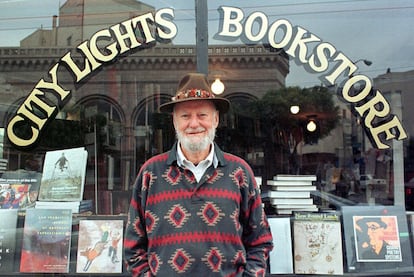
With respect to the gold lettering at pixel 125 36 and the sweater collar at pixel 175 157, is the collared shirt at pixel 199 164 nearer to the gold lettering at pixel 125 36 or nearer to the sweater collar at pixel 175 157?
the sweater collar at pixel 175 157

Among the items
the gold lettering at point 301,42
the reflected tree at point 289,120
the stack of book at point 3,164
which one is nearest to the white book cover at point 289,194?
the reflected tree at point 289,120

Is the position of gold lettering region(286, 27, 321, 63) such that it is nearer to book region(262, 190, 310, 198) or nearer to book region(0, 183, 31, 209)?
book region(262, 190, 310, 198)

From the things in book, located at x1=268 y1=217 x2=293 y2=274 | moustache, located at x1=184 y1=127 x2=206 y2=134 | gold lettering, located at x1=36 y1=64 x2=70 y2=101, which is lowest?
book, located at x1=268 y1=217 x2=293 y2=274

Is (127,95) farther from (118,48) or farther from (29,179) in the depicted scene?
(29,179)

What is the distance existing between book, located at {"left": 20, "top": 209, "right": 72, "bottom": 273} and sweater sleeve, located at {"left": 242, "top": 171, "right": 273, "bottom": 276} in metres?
1.52

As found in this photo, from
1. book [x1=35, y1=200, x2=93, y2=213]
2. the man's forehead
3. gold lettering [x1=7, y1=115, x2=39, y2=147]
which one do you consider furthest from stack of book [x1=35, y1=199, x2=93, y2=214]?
the man's forehead

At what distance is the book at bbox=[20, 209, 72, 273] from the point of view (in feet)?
9.04

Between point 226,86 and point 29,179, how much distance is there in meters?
1.94

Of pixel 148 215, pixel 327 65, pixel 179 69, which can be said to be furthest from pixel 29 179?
pixel 327 65

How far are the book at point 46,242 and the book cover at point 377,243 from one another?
1901 millimetres

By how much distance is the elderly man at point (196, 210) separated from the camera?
66.1 inches

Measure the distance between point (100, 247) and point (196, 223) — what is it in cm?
133

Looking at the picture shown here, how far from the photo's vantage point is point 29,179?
320 cm

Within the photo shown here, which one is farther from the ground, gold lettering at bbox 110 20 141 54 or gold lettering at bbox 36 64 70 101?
gold lettering at bbox 110 20 141 54
